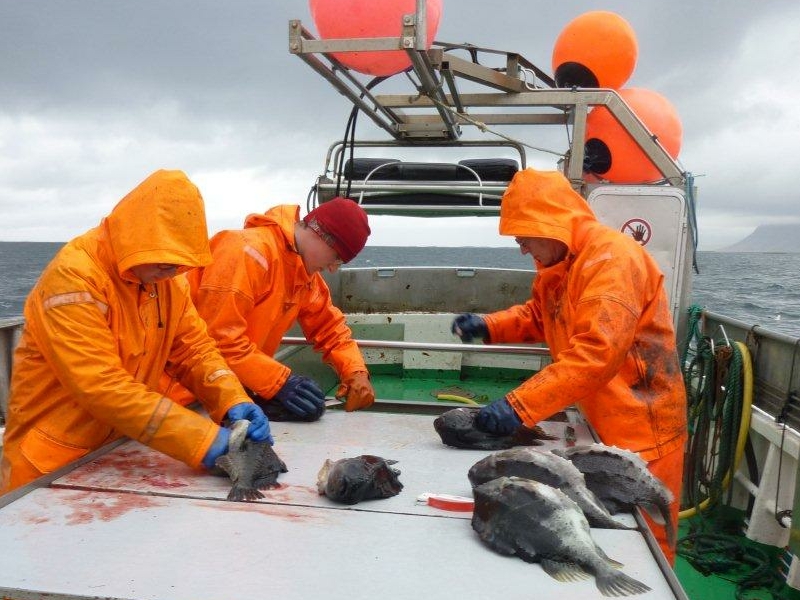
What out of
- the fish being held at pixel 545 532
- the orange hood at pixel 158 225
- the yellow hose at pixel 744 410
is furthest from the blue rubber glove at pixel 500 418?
the yellow hose at pixel 744 410

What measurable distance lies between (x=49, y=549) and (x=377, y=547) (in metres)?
0.87

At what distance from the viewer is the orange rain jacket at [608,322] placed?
2652 millimetres

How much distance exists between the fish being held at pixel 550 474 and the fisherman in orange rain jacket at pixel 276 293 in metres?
1.18

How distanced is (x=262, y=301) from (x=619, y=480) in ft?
6.34

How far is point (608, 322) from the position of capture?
2.63 metres

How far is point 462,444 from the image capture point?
2.72 meters

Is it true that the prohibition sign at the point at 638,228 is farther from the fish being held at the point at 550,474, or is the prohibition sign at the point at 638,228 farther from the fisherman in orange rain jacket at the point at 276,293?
the fish being held at the point at 550,474

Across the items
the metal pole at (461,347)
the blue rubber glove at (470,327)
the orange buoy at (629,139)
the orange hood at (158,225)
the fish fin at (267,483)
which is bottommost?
the fish fin at (267,483)

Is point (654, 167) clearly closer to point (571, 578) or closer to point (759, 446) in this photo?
point (759, 446)

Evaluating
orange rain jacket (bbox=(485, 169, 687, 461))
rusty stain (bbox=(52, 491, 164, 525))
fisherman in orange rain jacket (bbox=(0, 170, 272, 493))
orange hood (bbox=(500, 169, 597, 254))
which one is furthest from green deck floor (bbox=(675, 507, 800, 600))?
rusty stain (bbox=(52, 491, 164, 525))

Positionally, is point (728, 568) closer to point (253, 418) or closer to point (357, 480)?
point (357, 480)

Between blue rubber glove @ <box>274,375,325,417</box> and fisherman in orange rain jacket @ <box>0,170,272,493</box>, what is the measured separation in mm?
500

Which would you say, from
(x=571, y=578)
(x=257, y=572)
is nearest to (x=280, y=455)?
(x=257, y=572)

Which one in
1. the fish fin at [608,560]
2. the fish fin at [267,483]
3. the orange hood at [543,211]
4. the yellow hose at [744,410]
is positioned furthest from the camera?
the yellow hose at [744,410]
